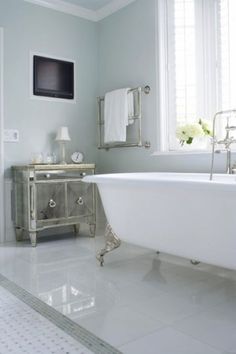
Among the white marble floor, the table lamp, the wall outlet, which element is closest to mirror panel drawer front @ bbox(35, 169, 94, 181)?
the table lamp

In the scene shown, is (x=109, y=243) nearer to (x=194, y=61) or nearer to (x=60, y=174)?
(x=60, y=174)

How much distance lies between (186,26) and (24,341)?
9.88ft

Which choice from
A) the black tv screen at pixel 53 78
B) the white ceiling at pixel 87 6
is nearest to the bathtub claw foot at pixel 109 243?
the black tv screen at pixel 53 78

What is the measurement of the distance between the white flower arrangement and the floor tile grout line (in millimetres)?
1873

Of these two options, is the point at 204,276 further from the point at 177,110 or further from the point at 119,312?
the point at 177,110

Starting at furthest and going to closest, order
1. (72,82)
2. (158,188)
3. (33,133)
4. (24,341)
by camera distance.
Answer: (72,82)
(33,133)
(158,188)
(24,341)

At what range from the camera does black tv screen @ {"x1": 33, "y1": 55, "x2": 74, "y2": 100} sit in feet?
12.1

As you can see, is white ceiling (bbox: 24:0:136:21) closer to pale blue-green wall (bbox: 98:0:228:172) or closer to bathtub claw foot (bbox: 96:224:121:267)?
pale blue-green wall (bbox: 98:0:228:172)

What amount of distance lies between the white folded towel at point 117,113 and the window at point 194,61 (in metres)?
0.38

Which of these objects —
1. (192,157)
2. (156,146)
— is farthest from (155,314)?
(156,146)

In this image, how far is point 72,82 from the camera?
156 inches

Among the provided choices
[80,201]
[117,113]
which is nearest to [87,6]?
[117,113]

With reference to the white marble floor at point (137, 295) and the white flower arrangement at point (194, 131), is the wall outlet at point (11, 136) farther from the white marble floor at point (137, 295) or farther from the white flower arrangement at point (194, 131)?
the white flower arrangement at point (194, 131)

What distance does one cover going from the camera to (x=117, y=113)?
146 inches
